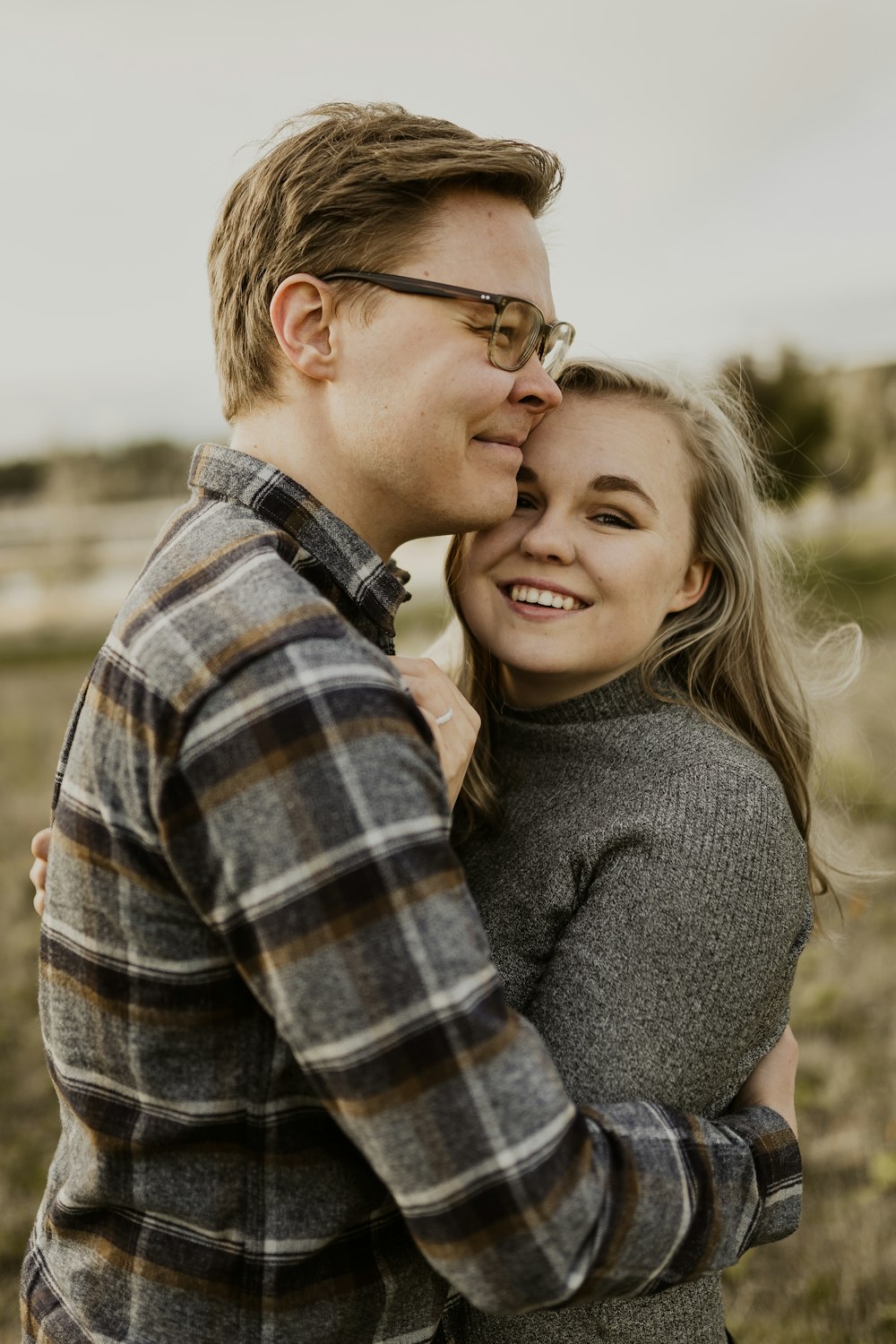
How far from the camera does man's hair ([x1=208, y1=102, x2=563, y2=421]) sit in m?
1.93

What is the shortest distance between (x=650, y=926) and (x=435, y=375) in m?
0.96

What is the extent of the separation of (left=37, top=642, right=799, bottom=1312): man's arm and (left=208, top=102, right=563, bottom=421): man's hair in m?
0.86

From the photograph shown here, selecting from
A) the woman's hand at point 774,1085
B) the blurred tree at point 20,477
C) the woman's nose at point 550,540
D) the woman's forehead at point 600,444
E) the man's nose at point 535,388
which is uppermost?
the man's nose at point 535,388

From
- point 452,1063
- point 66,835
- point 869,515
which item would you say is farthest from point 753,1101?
point 869,515

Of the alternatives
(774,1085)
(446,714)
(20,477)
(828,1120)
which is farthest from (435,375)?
(20,477)

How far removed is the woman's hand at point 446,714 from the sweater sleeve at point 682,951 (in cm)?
34

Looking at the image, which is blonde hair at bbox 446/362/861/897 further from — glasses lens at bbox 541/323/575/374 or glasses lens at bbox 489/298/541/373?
glasses lens at bbox 489/298/541/373

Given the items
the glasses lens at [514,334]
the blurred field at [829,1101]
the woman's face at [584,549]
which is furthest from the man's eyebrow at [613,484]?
the blurred field at [829,1101]

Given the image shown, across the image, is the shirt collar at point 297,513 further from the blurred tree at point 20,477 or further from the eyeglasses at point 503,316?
the blurred tree at point 20,477

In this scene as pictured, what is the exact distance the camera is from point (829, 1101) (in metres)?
4.10

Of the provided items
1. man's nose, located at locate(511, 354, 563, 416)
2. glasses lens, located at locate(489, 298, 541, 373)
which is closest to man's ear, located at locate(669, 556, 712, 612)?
man's nose, located at locate(511, 354, 563, 416)

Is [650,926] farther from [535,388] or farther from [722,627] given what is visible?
[535,388]

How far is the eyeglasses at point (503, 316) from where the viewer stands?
6.30ft

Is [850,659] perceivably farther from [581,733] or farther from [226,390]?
[226,390]
